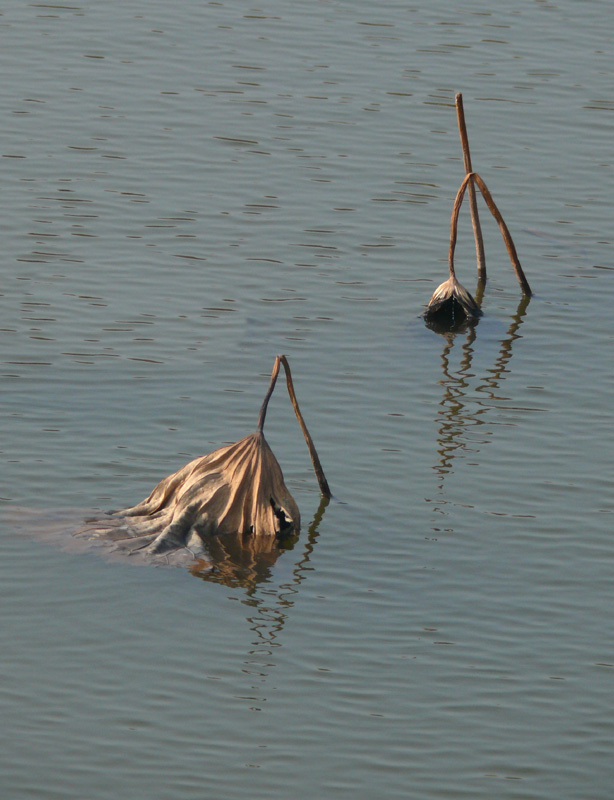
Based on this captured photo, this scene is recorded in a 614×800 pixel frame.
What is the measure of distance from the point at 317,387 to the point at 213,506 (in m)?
4.21

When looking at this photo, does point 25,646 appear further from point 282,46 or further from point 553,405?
point 282,46

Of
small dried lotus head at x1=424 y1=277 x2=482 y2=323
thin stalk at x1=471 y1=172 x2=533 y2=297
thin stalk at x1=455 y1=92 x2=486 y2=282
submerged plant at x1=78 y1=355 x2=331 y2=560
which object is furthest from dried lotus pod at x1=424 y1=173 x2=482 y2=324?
submerged plant at x1=78 y1=355 x2=331 y2=560

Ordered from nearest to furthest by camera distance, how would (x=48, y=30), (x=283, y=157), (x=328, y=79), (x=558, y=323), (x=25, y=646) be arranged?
1. (x=25, y=646)
2. (x=558, y=323)
3. (x=283, y=157)
4. (x=328, y=79)
5. (x=48, y=30)

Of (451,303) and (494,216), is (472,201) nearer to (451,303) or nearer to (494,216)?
(494,216)

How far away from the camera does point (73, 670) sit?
44.0 feet

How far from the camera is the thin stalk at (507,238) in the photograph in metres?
20.8

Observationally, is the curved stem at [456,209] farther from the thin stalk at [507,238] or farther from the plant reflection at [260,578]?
the plant reflection at [260,578]

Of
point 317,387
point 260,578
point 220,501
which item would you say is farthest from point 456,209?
point 260,578

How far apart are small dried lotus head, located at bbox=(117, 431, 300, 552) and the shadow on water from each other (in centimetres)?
242

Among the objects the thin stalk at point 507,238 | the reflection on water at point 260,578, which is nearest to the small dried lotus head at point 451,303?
the thin stalk at point 507,238

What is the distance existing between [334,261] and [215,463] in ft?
27.5

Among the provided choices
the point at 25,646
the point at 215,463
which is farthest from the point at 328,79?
the point at 25,646

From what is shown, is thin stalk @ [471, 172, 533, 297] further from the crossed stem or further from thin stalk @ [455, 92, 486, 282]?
thin stalk @ [455, 92, 486, 282]

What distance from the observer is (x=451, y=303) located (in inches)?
853
